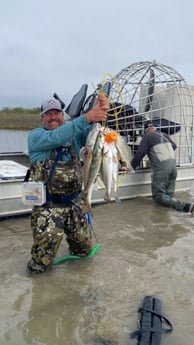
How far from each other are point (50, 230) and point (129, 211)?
3.32 meters

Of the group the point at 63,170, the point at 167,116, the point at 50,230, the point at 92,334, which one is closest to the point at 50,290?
the point at 50,230

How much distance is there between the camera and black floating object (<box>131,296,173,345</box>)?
2.93 meters

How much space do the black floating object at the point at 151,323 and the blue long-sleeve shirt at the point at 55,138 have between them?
1751 millimetres

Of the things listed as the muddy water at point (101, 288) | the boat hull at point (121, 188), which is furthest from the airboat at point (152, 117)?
the muddy water at point (101, 288)

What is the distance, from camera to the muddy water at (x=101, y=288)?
314cm

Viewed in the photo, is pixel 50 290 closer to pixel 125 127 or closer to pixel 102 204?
pixel 102 204

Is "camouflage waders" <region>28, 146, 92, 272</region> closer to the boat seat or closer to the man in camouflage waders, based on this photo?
the man in camouflage waders

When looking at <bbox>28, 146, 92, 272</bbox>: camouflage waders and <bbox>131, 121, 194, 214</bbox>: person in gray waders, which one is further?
<bbox>131, 121, 194, 214</bbox>: person in gray waders

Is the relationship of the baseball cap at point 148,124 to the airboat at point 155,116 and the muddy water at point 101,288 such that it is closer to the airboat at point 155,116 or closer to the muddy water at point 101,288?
the airboat at point 155,116

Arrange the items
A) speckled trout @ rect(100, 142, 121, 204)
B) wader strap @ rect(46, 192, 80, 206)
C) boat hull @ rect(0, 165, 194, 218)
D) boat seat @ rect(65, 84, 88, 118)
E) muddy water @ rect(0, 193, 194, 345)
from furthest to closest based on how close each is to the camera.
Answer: boat hull @ rect(0, 165, 194, 218) < boat seat @ rect(65, 84, 88, 118) < wader strap @ rect(46, 192, 80, 206) < speckled trout @ rect(100, 142, 121, 204) < muddy water @ rect(0, 193, 194, 345)

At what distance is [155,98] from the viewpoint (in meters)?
8.86

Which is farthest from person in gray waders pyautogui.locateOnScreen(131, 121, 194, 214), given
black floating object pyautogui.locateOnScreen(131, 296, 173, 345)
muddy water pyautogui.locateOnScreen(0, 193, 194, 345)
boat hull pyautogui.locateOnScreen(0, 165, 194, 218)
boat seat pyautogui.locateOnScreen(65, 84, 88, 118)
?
black floating object pyautogui.locateOnScreen(131, 296, 173, 345)

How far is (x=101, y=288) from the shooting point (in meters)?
3.95

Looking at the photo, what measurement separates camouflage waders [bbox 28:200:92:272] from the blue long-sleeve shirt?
23.6 inches
